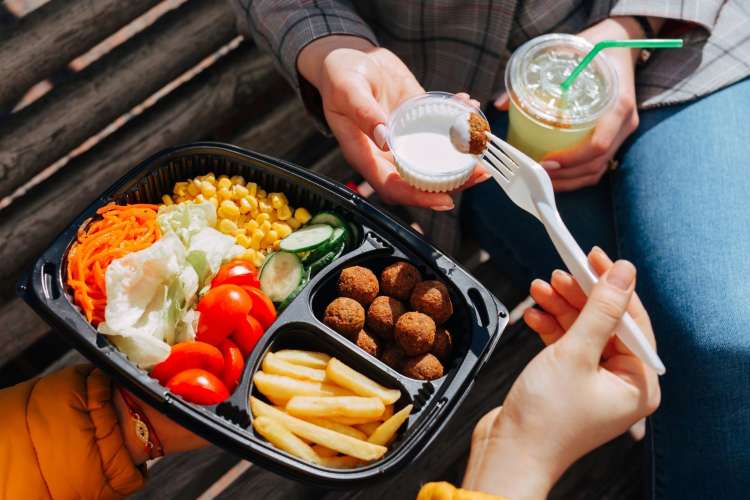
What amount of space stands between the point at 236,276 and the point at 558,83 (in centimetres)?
95

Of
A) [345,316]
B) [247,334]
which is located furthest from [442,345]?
[247,334]

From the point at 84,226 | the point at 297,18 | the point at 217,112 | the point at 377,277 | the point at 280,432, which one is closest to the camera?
the point at 280,432

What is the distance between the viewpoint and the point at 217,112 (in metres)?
2.36

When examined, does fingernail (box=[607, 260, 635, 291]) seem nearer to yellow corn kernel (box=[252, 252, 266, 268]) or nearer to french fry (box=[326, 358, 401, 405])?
french fry (box=[326, 358, 401, 405])

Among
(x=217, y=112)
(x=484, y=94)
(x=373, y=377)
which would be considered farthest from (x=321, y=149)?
(x=373, y=377)

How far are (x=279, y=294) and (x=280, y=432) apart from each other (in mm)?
351

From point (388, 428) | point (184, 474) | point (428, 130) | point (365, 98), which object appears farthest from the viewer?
point (184, 474)

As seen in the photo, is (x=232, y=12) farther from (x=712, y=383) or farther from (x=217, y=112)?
(x=712, y=383)

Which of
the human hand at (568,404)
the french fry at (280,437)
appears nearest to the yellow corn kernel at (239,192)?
the french fry at (280,437)

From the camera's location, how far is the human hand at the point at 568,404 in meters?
1.48

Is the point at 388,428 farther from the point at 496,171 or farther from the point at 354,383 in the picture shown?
the point at 496,171

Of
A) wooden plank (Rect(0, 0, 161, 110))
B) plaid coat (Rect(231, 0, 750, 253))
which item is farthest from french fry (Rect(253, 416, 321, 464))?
wooden plank (Rect(0, 0, 161, 110))

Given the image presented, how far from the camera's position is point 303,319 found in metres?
1.67

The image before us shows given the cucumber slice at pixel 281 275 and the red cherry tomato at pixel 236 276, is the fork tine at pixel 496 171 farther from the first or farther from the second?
the red cherry tomato at pixel 236 276
